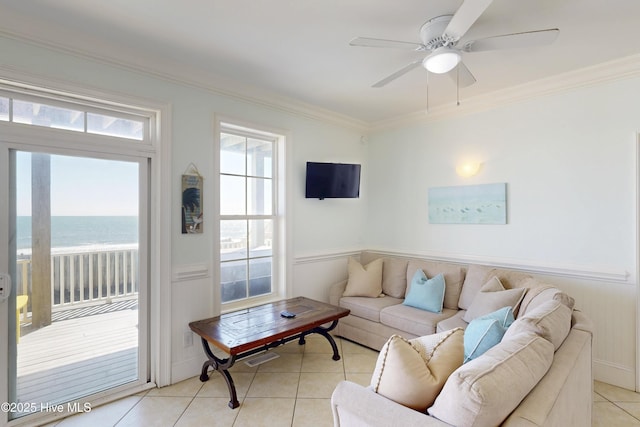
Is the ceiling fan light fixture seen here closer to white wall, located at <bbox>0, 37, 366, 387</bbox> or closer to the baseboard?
white wall, located at <bbox>0, 37, 366, 387</bbox>

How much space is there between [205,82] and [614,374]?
4409 mm

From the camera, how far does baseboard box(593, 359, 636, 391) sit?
264cm

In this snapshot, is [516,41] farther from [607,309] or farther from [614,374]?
[614,374]

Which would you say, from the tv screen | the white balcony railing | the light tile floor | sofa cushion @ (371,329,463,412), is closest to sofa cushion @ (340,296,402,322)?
the light tile floor

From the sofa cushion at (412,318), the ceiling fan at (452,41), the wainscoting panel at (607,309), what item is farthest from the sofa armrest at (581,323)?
the ceiling fan at (452,41)

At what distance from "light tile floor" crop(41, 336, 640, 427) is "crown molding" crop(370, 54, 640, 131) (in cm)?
265

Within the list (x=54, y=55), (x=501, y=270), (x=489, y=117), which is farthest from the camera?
(x=489, y=117)

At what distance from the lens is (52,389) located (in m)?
2.29

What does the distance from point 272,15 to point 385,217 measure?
117 inches

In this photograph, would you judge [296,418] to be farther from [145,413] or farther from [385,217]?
[385,217]

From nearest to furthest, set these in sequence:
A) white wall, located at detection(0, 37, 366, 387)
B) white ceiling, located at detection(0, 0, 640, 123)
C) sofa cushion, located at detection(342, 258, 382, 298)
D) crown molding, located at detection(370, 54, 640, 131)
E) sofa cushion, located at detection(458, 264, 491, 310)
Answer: white ceiling, located at detection(0, 0, 640, 123) → white wall, located at detection(0, 37, 366, 387) → crown molding, located at detection(370, 54, 640, 131) → sofa cushion, located at detection(458, 264, 491, 310) → sofa cushion, located at detection(342, 258, 382, 298)

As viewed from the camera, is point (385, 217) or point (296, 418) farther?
point (385, 217)

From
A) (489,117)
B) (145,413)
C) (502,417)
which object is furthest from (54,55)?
(489,117)

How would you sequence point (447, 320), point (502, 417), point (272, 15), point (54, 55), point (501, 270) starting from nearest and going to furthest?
point (502, 417), point (272, 15), point (54, 55), point (447, 320), point (501, 270)
